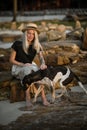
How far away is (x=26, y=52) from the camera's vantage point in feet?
27.9

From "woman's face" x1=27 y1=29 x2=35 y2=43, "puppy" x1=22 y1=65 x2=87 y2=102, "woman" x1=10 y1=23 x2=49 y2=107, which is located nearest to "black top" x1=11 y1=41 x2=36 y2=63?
"woman" x1=10 y1=23 x2=49 y2=107

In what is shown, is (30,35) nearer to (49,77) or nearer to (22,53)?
(22,53)

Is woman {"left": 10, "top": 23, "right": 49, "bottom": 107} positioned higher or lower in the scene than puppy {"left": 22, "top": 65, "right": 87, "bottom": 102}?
higher

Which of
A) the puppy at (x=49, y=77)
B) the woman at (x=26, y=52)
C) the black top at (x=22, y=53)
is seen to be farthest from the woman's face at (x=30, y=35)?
the puppy at (x=49, y=77)

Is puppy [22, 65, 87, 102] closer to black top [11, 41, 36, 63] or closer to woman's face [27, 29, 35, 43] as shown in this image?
black top [11, 41, 36, 63]

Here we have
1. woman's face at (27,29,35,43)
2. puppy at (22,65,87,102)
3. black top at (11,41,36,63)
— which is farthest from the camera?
black top at (11,41,36,63)

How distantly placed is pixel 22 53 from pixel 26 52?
0.31 ft

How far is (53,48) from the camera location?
14016mm

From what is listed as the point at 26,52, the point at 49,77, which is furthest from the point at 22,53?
the point at 49,77

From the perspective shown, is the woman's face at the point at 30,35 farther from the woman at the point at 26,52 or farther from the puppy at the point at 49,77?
the puppy at the point at 49,77

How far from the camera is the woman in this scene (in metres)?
8.35

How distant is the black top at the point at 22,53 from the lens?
8445 mm

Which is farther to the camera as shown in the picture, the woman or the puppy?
the woman

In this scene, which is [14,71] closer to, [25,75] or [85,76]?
[25,75]
